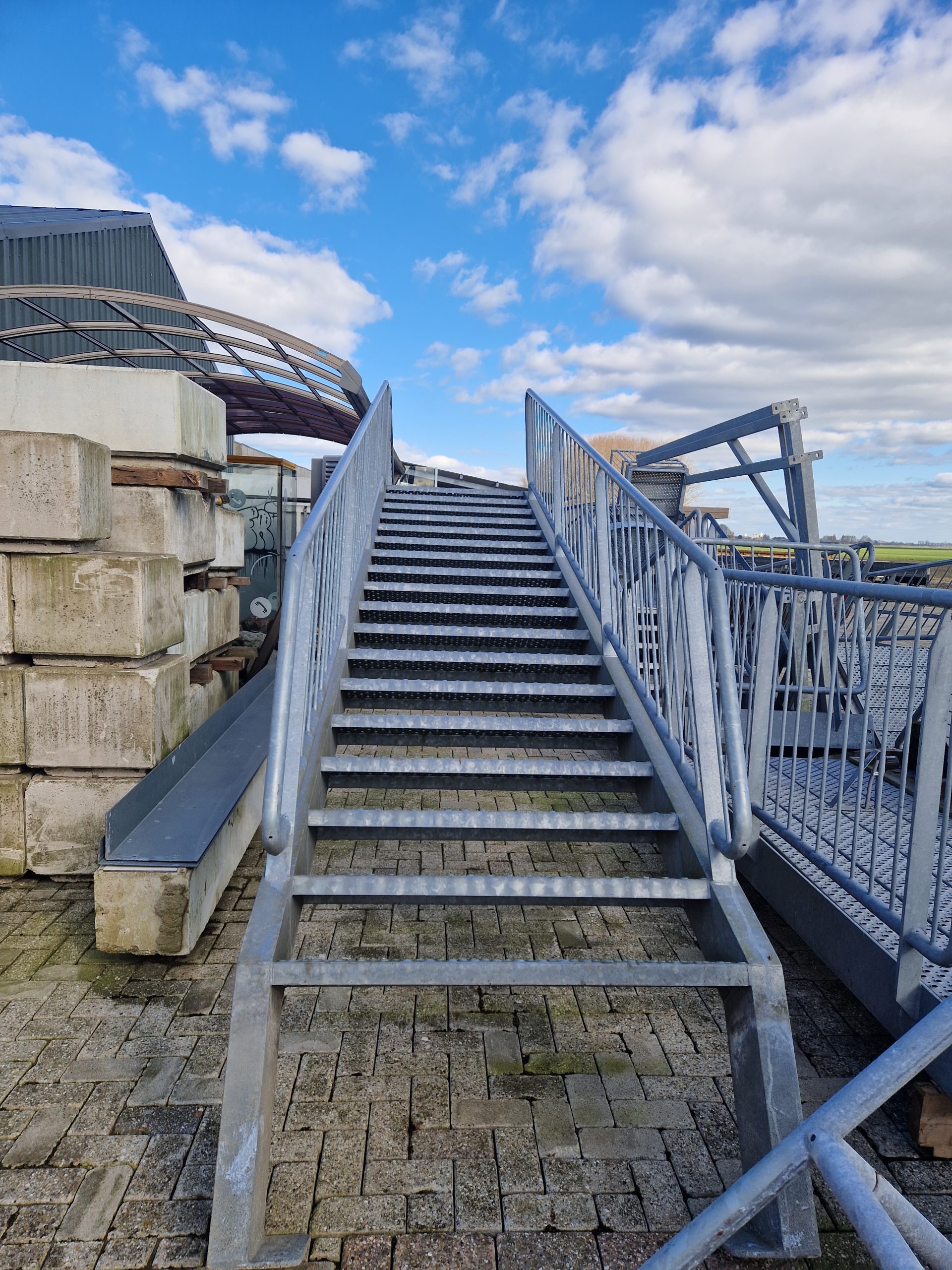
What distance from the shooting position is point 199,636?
5.39 m

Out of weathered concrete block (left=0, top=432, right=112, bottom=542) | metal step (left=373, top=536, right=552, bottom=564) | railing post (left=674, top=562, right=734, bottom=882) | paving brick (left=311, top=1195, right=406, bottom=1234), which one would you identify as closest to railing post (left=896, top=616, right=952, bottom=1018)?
railing post (left=674, top=562, right=734, bottom=882)

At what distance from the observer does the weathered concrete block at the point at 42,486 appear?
12.8 ft

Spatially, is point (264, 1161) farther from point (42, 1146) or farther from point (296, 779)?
point (296, 779)

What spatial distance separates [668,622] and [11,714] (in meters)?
3.49

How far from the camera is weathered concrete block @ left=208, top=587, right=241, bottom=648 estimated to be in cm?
571

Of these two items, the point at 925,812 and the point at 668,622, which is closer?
the point at 925,812

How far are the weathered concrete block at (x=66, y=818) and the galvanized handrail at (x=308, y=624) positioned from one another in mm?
1583

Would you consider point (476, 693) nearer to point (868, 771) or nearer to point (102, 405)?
point (868, 771)

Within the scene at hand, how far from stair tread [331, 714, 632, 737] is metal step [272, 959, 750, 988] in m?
1.43

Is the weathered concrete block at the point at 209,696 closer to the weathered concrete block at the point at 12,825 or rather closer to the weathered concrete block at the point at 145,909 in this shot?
the weathered concrete block at the point at 12,825

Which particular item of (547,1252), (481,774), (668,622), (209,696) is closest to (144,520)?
(209,696)

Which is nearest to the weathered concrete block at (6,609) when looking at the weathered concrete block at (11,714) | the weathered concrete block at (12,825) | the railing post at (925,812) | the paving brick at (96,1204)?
the weathered concrete block at (11,714)

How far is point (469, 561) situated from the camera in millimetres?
5781

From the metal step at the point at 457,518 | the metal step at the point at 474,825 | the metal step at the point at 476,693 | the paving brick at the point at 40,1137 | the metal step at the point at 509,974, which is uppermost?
the metal step at the point at 457,518
